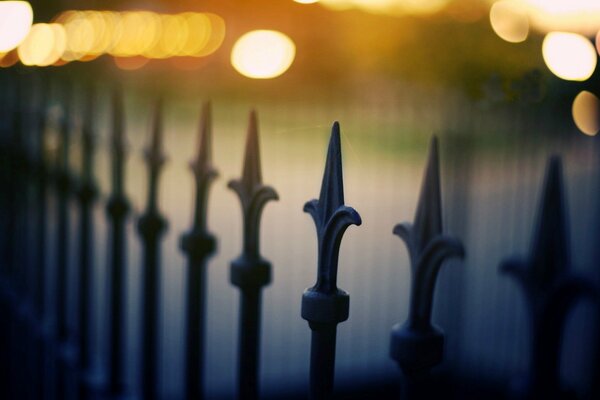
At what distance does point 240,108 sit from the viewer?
42.2 feet

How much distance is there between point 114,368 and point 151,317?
0.39 m

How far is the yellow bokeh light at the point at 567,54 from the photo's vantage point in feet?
10.2

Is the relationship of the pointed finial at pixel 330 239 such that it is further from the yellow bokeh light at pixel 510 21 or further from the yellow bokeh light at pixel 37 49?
the yellow bokeh light at pixel 37 49

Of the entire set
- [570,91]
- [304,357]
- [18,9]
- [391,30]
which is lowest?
[304,357]

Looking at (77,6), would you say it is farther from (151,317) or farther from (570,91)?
(151,317)

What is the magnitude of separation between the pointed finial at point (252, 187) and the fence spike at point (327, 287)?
24 centimetres

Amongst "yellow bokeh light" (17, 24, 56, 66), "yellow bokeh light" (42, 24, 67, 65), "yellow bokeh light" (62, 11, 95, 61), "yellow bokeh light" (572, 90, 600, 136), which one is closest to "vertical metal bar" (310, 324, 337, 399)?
"yellow bokeh light" (17, 24, 56, 66)

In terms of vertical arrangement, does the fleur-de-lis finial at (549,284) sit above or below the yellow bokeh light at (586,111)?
below

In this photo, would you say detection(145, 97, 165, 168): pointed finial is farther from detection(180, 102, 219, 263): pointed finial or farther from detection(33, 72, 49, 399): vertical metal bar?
detection(33, 72, 49, 399): vertical metal bar

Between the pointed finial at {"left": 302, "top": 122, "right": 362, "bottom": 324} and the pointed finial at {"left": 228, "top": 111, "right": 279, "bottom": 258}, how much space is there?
0.25 meters

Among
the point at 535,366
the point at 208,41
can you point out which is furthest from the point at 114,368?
the point at 208,41

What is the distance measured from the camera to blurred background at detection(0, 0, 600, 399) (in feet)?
11.7

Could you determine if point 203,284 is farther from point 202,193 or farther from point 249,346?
point 249,346

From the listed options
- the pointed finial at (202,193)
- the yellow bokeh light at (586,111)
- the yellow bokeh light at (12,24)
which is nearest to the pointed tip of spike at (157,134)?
the pointed finial at (202,193)
